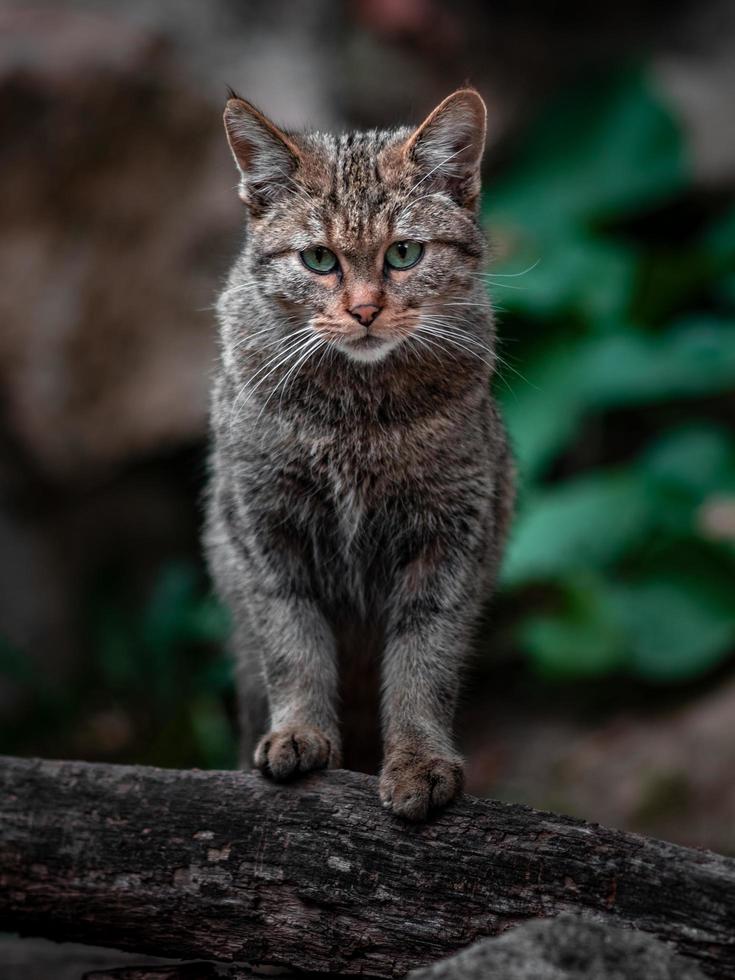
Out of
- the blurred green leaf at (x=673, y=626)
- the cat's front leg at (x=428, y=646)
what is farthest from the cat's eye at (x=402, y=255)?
the blurred green leaf at (x=673, y=626)

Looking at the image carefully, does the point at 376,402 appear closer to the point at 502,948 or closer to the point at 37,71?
the point at 502,948

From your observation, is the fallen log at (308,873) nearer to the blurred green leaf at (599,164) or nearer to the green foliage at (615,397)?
the green foliage at (615,397)

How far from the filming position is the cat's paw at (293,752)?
8.45ft

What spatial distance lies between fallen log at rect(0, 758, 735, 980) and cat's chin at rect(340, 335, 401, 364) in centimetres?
96

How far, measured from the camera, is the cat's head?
273 cm

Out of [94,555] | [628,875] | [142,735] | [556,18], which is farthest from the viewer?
[556,18]

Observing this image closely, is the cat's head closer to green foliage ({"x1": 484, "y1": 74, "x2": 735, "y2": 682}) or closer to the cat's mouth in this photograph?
the cat's mouth

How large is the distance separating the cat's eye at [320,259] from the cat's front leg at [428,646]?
0.71 meters

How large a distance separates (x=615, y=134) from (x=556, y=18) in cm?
Answer: 135

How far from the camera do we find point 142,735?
5035 millimetres

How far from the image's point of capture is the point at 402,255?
2.78 metres

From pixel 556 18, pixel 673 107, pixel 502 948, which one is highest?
pixel 556 18

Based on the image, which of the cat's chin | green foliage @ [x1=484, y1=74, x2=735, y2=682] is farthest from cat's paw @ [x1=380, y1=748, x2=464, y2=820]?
green foliage @ [x1=484, y1=74, x2=735, y2=682]

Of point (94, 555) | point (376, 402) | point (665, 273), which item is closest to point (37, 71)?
point (94, 555)
